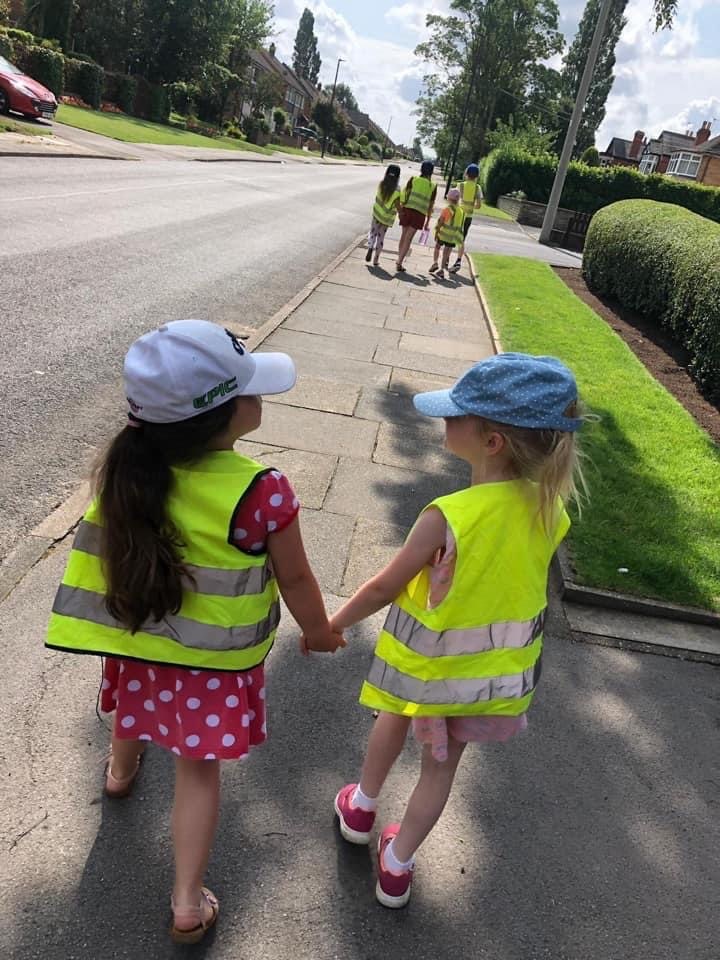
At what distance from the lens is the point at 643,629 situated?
3846 mm

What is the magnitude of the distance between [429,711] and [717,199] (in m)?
38.9

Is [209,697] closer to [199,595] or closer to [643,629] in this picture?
[199,595]

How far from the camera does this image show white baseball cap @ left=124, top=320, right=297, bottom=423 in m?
1.59

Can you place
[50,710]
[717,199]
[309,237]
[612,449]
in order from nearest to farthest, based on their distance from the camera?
[50,710]
[612,449]
[309,237]
[717,199]

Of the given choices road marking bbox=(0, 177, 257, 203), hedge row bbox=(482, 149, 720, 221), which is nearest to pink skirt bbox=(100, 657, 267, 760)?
road marking bbox=(0, 177, 257, 203)

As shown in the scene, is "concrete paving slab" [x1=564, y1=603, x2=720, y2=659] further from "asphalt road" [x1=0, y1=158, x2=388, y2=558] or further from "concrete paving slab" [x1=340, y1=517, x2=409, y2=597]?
"asphalt road" [x1=0, y1=158, x2=388, y2=558]

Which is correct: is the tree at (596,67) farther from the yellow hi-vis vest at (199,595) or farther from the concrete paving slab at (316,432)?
the yellow hi-vis vest at (199,595)

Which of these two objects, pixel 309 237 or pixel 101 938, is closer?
pixel 101 938

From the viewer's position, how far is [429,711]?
197 cm

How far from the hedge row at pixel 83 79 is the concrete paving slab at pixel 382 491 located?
32.0 m

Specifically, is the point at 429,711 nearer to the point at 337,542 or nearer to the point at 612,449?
the point at 337,542

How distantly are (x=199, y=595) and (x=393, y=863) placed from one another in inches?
39.5

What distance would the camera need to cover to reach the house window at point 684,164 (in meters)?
65.7

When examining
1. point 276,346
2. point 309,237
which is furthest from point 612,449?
point 309,237
